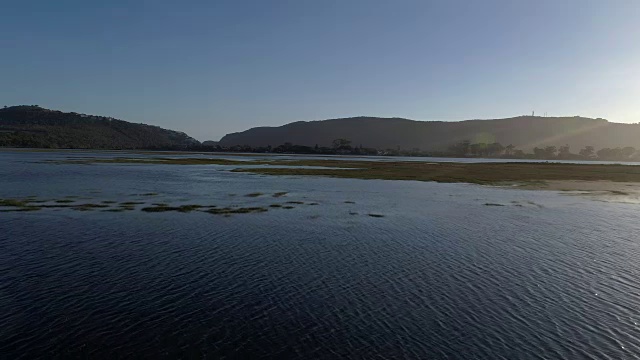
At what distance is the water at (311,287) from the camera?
40.3ft

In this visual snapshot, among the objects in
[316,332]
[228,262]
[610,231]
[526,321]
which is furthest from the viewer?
[610,231]

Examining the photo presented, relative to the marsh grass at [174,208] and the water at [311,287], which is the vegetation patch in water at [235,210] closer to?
the marsh grass at [174,208]

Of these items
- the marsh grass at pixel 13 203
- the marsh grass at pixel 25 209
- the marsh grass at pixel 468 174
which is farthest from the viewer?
the marsh grass at pixel 468 174

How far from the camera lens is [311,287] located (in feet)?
56.3

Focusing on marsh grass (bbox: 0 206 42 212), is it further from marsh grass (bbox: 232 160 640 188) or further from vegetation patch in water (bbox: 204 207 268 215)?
marsh grass (bbox: 232 160 640 188)

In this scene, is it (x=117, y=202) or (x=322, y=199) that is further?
(x=322, y=199)

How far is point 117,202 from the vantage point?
38.8m

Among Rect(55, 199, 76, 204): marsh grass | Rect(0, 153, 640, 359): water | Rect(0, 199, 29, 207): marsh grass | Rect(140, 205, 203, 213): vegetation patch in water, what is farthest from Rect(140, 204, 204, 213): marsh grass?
Rect(0, 199, 29, 207): marsh grass

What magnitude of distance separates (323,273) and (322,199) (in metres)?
27.1

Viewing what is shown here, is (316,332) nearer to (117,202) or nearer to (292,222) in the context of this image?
(292,222)

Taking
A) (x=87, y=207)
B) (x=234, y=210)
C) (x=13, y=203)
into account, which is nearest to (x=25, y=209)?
(x=13, y=203)

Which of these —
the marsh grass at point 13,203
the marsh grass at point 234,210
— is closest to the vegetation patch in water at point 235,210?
the marsh grass at point 234,210

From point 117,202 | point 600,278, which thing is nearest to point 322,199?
point 117,202

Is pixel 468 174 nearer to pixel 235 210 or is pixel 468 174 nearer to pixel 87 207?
pixel 235 210
